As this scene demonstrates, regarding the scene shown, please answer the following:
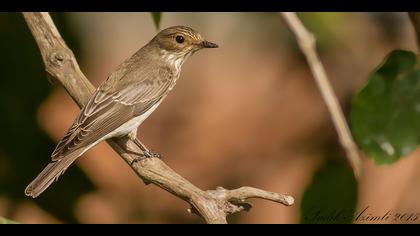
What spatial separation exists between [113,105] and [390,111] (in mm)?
1757

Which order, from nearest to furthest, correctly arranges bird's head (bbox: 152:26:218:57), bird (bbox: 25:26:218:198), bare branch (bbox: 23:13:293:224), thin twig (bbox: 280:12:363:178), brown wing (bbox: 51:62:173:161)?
thin twig (bbox: 280:12:363:178), bare branch (bbox: 23:13:293:224), bird (bbox: 25:26:218:198), brown wing (bbox: 51:62:173:161), bird's head (bbox: 152:26:218:57)

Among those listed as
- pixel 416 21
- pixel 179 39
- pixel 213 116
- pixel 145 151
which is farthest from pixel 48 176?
pixel 213 116

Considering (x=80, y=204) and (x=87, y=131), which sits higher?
(x=87, y=131)

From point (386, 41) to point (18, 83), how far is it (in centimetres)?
384

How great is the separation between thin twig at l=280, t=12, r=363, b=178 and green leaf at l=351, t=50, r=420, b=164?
0.06 m

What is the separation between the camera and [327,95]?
3.25 meters

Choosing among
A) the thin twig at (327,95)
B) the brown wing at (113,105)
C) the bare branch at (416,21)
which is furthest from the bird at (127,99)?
the bare branch at (416,21)

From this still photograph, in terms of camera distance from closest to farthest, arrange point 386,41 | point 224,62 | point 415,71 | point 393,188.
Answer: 1. point 415,71
2. point 393,188
3. point 386,41
4. point 224,62

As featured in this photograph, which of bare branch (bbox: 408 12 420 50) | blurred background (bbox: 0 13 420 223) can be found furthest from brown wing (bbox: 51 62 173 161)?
bare branch (bbox: 408 12 420 50)

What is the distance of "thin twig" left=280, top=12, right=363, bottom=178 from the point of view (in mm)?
3021

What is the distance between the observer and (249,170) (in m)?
7.66

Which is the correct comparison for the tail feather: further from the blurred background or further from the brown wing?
the blurred background

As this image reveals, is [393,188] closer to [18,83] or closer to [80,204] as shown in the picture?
[80,204]
